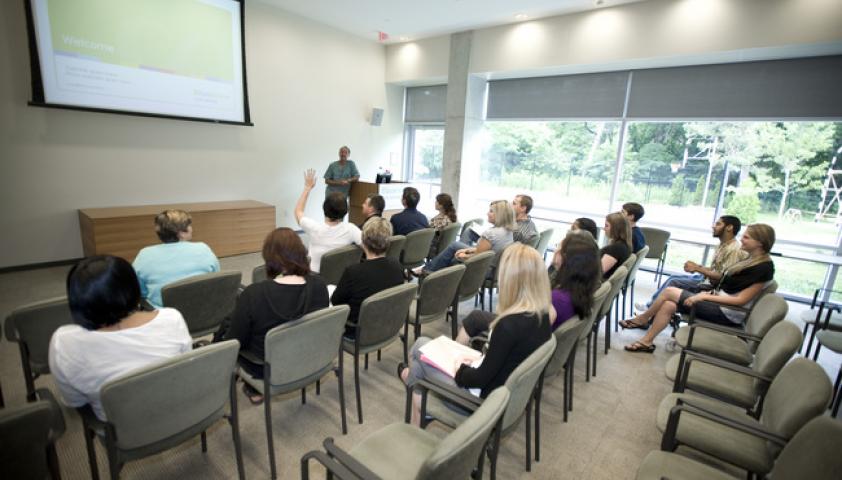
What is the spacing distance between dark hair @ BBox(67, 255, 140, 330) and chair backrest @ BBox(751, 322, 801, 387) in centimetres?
301

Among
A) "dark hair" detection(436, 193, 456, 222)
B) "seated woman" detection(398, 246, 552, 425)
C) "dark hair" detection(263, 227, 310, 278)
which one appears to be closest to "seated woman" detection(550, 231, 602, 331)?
"seated woman" detection(398, 246, 552, 425)

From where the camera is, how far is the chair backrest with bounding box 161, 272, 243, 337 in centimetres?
222

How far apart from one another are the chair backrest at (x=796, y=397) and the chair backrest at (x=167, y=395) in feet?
7.39

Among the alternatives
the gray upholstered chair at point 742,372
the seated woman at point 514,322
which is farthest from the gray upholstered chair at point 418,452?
the gray upholstered chair at point 742,372

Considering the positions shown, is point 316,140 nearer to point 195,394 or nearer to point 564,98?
point 564,98

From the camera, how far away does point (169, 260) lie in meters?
2.43

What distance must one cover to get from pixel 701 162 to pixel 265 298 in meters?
6.18

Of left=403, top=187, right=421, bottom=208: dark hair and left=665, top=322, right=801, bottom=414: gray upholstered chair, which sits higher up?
left=403, top=187, right=421, bottom=208: dark hair

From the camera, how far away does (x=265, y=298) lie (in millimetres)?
1898

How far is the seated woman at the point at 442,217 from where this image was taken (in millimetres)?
4625

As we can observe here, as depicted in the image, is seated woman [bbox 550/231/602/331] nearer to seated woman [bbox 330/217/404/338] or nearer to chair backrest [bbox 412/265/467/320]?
chair backrest [bbox 412/265/467/320]

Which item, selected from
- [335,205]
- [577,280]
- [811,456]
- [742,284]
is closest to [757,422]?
[811,456]

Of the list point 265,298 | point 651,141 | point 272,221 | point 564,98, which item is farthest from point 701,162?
point 272,221

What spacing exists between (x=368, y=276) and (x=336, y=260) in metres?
0.85
